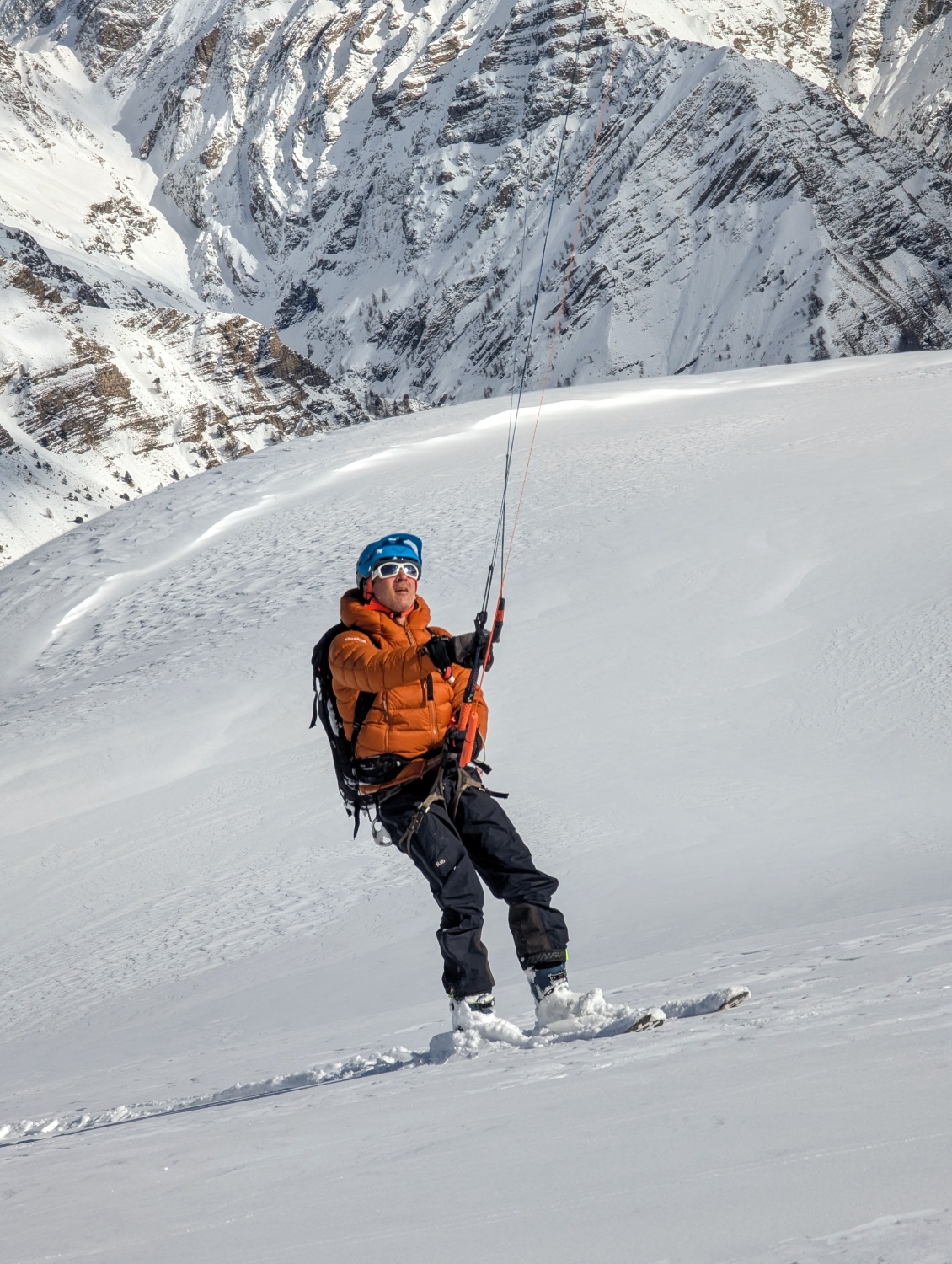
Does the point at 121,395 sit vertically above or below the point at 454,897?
below

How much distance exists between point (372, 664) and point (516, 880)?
92 cm

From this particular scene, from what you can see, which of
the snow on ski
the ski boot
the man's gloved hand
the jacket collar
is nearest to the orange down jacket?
the jacket collar

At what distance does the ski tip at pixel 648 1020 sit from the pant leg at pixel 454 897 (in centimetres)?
68

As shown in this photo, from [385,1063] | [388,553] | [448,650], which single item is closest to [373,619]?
[388,553]

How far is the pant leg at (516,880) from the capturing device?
13.8 ft

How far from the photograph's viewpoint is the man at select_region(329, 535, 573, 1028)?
4.14 m

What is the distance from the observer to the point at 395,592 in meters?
4.26

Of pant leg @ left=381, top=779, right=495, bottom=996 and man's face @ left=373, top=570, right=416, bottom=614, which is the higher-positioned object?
man's face @ left=373, top=570, right=416, bottom=614

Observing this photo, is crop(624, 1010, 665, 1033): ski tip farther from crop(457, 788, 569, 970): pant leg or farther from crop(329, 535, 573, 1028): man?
crop(457, 788, 569, 970): pant leg

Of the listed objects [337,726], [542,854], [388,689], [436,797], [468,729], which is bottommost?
[542,854]

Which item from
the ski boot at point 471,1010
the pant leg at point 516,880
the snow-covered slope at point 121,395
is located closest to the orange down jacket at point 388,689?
the pant leg at point 516,880

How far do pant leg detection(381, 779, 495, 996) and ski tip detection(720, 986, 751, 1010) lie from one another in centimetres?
87

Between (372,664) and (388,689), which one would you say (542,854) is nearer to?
(388,689)

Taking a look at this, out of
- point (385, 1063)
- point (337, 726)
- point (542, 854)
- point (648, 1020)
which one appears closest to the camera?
point (648, 1020)
